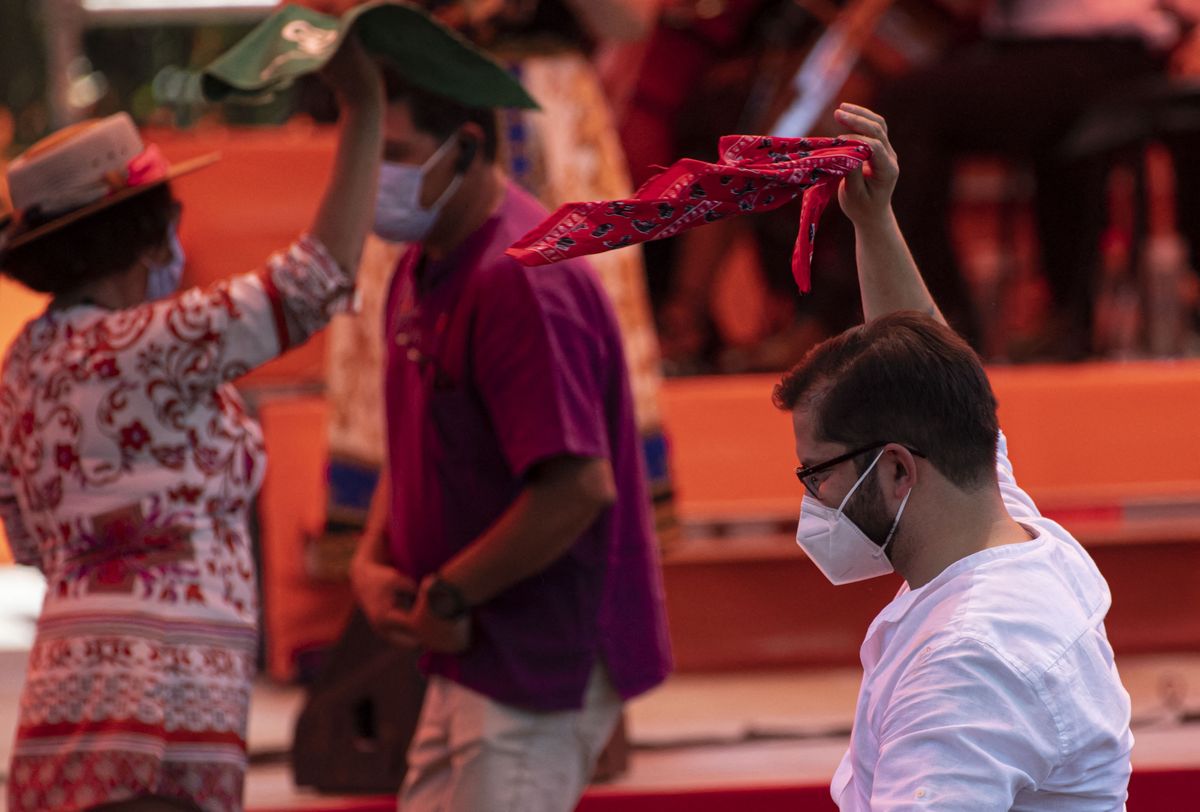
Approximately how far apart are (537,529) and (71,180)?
2.03 feet

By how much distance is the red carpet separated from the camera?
2.50 metres

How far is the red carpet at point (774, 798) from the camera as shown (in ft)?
8.20

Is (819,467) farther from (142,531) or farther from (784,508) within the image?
(784,508)

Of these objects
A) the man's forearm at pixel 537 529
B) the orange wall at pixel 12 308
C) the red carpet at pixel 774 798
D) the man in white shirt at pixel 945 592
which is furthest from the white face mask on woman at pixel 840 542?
the orange wall at pixel 12 308

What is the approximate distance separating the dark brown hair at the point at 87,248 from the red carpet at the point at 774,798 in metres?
1.24

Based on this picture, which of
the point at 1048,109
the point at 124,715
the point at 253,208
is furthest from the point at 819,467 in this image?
the point at 1048,109

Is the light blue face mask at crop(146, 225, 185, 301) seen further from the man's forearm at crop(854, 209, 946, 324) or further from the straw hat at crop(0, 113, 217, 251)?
the man's forearm at crop(854, 209, 946, 324)

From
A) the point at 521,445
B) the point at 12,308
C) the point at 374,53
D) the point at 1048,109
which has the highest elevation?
the point at 374,53

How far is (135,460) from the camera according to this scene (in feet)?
5.39

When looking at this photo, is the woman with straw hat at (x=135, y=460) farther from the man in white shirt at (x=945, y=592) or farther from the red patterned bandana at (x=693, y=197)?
the man in white shirt at (x=945, y=592)

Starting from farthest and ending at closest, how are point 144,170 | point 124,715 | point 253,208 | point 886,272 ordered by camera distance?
point 253,208
point 144,170
point 124,715
point 886,272

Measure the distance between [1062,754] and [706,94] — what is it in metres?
3.34

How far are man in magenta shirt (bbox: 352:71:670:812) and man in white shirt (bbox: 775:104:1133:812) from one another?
19.5 inches

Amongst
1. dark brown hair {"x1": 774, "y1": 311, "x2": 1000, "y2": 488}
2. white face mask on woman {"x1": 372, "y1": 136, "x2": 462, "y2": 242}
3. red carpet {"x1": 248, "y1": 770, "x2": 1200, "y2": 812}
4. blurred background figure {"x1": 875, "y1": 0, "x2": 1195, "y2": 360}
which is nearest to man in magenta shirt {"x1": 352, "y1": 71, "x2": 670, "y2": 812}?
white face mask on woman {"x1": 372, "y1": 136, "x2": 462, "y2": 242}
